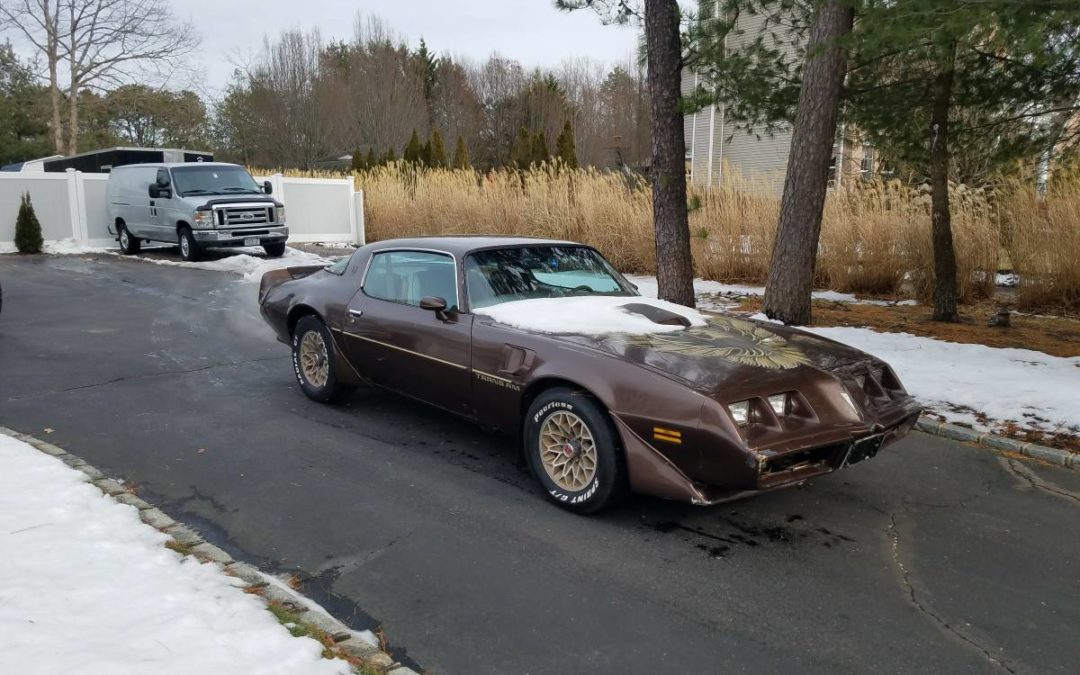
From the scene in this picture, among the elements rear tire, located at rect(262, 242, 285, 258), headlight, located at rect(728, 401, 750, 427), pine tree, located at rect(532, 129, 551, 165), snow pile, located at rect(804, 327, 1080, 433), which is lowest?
snow pile, located at rect(804, 327, 1080, 433)

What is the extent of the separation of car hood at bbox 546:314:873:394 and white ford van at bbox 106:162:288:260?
1386 cm

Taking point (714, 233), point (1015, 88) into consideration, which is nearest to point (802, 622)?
point (1015, 88)

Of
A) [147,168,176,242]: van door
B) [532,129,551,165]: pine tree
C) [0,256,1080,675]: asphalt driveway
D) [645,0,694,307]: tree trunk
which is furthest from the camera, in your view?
[532,129,551,165]: pine tree

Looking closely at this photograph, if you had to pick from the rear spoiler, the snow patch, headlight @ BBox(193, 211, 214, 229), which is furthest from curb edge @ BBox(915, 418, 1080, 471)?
headlight @ BBox(193, 211, 214, 229)

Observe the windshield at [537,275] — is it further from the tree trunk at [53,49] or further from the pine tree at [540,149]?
the tree trunk at [53,49]

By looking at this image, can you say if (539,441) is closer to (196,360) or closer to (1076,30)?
(196,360)

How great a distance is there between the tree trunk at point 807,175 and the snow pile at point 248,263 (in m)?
8.73

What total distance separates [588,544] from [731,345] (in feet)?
4.45

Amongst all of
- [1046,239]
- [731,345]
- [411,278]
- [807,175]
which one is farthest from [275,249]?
[731,345]

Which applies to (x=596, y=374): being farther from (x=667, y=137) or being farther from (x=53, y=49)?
(x=53, y=49)

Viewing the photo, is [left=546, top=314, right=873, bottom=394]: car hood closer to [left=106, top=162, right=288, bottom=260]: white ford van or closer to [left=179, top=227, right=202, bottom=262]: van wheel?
[left=106, top=162, right=288, bottom=260]: white ford van

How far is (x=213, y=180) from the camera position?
1736 cm

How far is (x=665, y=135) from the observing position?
9.18 meters

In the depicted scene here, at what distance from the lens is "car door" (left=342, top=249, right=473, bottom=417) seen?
504 centimetres
